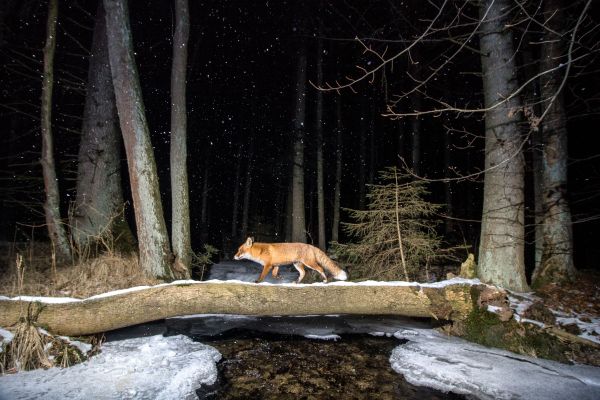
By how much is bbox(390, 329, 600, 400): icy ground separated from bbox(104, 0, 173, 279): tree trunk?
5471 millimetres

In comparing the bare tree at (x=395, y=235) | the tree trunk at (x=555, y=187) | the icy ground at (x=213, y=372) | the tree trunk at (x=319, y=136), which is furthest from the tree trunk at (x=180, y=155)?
the tree trunk at (x=319, y=136)

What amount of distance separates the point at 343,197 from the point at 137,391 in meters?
28.8

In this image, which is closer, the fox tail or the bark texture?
the fox tail

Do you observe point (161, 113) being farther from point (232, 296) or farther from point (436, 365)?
point (436, 365)

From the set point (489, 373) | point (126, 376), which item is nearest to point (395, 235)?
point (489, 373)

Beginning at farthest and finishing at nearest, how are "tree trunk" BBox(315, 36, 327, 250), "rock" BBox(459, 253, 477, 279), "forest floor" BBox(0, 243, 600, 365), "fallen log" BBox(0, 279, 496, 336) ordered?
"tree trunk" BBox(315, 36, 327, 250) < "rock" BBox(459, 253, 477, 279) < "fallen log" BBox(0, 279, 496, 336) < "forest floor" BBox(0, 243, 600, 365)

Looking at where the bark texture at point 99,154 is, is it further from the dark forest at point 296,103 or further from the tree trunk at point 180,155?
the tree trunk at point 180,155

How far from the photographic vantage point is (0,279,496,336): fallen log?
538 centimetres

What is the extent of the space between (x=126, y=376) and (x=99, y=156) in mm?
7430

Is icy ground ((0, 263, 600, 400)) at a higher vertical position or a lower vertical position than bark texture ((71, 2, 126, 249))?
lower

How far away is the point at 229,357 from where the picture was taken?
16.7ft

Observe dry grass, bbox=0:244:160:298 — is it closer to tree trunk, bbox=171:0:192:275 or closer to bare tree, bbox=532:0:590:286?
tree trunk, bbox=171:0:192:275

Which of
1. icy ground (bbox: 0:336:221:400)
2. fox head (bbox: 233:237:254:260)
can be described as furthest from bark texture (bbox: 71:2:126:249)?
icy ground (bbox: 0:336:221:400)

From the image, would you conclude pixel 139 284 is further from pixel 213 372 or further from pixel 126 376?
pixel 213 372
